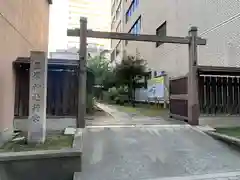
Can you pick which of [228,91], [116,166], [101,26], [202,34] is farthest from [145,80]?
[101,26]

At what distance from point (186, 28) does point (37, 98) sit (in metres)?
12.0

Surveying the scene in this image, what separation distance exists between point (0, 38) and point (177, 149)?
16.1ft

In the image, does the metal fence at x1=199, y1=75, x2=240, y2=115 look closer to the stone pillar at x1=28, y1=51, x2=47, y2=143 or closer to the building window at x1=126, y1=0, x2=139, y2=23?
the stone pillar at x1=28, y1=51, x2=47, y2=143

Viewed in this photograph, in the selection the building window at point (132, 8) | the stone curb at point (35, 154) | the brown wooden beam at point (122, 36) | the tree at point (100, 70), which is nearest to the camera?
the stone curb at point (35, 154)

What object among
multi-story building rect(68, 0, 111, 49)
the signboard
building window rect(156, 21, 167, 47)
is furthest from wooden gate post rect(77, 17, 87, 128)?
multi-story building rect(68, 0, 111, 49)

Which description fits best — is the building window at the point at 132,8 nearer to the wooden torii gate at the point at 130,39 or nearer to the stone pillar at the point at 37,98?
the wooden torii gate at the point at 130,39

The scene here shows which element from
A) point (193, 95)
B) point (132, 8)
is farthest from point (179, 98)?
point (132, 8)

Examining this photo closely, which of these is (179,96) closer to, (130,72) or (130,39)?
(130,39)

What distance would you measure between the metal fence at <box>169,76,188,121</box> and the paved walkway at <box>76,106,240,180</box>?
5.59 feet

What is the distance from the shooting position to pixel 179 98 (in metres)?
9.88

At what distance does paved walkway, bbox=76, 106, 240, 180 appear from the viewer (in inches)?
187

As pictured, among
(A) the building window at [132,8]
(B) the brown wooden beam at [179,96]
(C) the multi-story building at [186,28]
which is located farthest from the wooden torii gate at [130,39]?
(A) the building window at [132,8]

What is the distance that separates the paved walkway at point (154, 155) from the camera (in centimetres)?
476

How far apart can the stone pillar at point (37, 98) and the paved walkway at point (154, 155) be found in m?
1.14
